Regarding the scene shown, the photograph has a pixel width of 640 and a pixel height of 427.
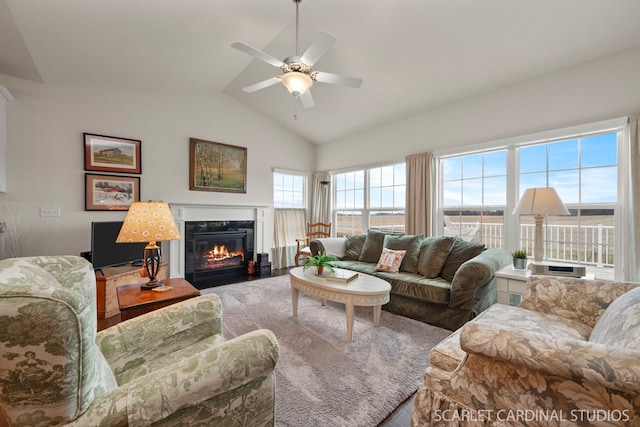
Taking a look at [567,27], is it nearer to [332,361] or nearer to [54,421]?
[332,361]

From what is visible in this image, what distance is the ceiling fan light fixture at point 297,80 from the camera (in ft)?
7.27

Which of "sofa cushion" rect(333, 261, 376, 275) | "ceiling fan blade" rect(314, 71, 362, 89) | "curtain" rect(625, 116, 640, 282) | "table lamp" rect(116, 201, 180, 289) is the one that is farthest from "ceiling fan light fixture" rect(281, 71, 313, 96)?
"curtain" rect(625, 116, 640, 282)

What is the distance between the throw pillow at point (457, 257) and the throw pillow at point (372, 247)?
953 mm

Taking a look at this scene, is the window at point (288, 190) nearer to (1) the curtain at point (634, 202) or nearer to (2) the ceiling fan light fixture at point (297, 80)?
(2) the ceiling fan light fixture at point (297, 80)

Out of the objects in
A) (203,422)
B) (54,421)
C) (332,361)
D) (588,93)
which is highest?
(588,93)

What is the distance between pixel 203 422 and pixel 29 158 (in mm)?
4122

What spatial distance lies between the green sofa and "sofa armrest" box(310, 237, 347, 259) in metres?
0.37

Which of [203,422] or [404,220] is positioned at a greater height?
[404,220]

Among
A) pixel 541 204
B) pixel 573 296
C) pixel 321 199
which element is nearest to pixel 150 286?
pixel 573 296

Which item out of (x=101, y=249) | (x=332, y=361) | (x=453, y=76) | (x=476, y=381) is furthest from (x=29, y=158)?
(x=453, y=76)

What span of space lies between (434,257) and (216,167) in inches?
147

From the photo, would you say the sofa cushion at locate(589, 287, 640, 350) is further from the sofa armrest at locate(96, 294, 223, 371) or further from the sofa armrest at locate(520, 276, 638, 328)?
the sofa armrest at locate(96, 294, 223, 371)

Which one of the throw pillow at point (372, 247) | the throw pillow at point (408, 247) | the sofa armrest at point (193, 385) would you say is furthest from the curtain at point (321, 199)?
the sofa armrest at point (193, 385)

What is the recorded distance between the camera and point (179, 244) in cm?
411
